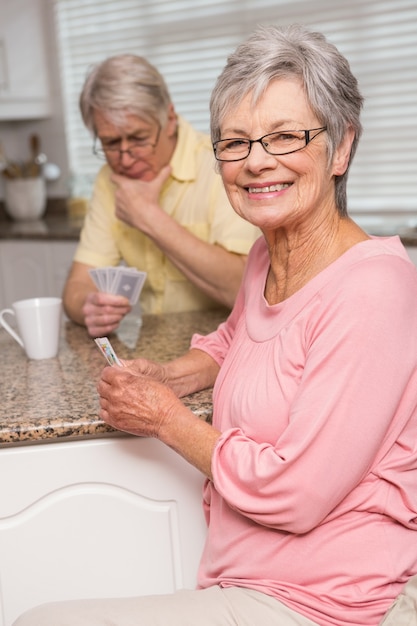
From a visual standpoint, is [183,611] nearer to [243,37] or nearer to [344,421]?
[344,421]

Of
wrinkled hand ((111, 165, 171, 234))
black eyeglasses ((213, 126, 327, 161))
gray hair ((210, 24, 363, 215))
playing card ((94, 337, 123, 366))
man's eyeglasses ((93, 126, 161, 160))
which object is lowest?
playing card ((94, 337, 123, 366))

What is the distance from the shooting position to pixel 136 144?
2080mm

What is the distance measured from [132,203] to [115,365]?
74cm

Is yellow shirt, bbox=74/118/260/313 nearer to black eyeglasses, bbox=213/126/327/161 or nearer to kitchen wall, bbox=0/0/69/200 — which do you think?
black eyeglasses, bbox=213/126/327/161

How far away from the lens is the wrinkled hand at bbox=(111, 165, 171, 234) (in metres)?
1.98

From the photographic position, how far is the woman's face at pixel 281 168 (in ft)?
3.90

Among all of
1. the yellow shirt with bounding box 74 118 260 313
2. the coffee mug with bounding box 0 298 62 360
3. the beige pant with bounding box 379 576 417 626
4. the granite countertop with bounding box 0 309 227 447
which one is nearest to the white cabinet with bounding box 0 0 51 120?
the yellow shirt with bounding box 74 118 260 313

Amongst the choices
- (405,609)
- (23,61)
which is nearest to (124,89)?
(405,609)

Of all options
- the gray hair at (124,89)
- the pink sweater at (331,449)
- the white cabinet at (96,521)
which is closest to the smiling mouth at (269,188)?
the pink sweater at (331,449)

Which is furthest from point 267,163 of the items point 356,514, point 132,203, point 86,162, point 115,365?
point 86,162

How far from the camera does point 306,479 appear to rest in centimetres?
109

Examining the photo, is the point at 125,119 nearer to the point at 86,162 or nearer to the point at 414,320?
the point at 414,320

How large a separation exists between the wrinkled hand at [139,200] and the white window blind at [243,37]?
55.0 inches

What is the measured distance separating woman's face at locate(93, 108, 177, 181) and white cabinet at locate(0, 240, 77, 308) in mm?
1460
